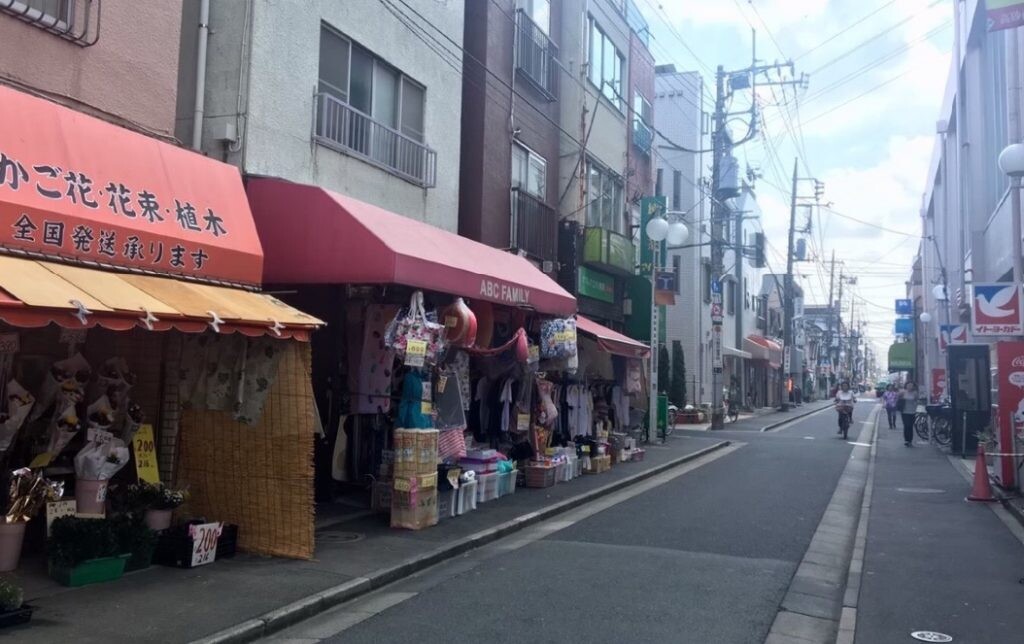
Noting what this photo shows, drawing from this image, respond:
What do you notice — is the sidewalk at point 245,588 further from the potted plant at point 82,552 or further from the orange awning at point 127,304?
the orange awning at point 127,304

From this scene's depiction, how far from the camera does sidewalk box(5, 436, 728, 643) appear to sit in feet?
19.5

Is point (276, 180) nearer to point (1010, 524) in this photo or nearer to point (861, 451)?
point (1010, 524)

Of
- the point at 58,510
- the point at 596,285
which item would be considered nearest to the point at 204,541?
the point at 58,510

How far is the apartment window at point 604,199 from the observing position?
69.5 ft

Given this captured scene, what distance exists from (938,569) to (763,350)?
3942 cm

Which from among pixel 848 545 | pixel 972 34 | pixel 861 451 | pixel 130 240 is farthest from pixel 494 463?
pixel 972 34

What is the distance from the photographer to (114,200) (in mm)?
7617

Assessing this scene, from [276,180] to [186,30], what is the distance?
2.03 m

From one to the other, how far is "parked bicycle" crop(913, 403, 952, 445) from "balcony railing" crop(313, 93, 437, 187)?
1561 centimetres

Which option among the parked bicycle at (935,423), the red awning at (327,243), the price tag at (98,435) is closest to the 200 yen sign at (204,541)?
the price tag at (98,435)

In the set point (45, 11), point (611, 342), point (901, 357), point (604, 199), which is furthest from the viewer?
point (901, 357)

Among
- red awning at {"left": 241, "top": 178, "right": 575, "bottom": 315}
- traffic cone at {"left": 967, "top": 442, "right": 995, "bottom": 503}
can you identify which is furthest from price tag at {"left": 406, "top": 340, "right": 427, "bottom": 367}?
traffic cone at {"left": 967, "top": 442, "right": 995, "bottom": 503}

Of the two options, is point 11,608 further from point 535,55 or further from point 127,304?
point 535,55

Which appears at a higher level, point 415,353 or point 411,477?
point 415,353
